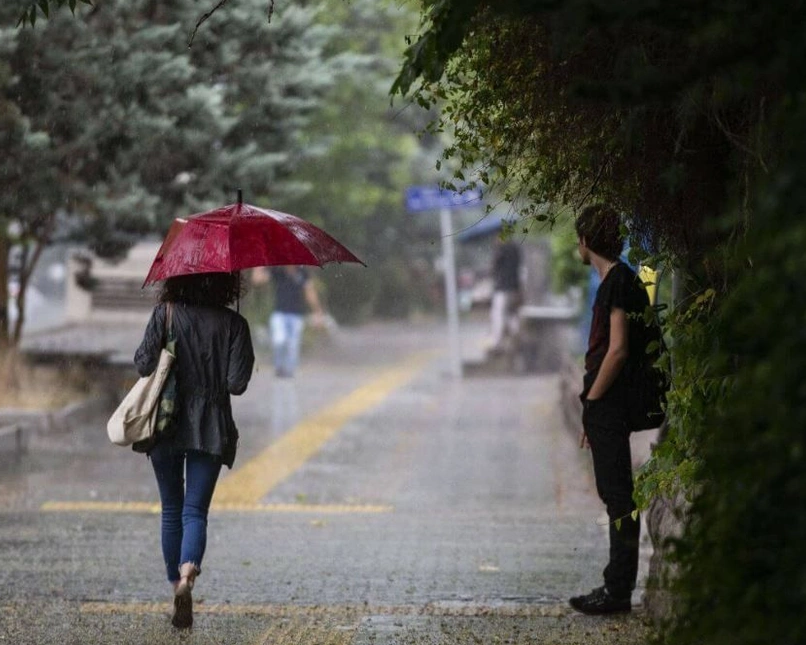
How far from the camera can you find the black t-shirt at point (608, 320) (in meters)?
6.29

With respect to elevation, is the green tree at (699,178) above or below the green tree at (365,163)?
below

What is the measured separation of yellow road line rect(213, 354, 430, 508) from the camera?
10.8 metres

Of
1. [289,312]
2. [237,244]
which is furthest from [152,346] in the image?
[289,312]

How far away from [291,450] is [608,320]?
23.1ft

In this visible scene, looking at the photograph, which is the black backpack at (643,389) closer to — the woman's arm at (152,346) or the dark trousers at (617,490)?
the dark trousers at (617,490)

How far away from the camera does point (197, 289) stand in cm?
650

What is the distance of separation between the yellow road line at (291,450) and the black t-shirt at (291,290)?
54.2 inches

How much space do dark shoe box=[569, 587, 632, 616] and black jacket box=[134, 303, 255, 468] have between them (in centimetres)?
164

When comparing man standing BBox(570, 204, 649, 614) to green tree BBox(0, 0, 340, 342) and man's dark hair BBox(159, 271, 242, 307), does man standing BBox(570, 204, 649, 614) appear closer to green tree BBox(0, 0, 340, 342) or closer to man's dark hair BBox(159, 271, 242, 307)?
man's dark hair BBox(159, 271, 242, 307)

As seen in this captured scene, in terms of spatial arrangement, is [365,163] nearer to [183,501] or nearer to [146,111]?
[146,111]

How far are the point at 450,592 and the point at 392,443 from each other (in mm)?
6666

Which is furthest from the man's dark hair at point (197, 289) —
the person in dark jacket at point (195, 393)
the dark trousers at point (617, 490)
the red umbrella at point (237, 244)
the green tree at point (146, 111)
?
the green tree at point (146, 111)

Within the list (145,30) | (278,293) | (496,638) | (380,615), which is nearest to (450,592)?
(380,615)

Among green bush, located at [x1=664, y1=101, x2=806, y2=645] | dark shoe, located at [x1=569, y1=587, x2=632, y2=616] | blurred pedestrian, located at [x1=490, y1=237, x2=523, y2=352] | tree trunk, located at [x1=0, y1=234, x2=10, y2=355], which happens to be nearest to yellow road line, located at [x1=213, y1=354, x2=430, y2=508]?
blurred pedestrian, located at [x1=490, y1=237, x2=523, y2=352]
